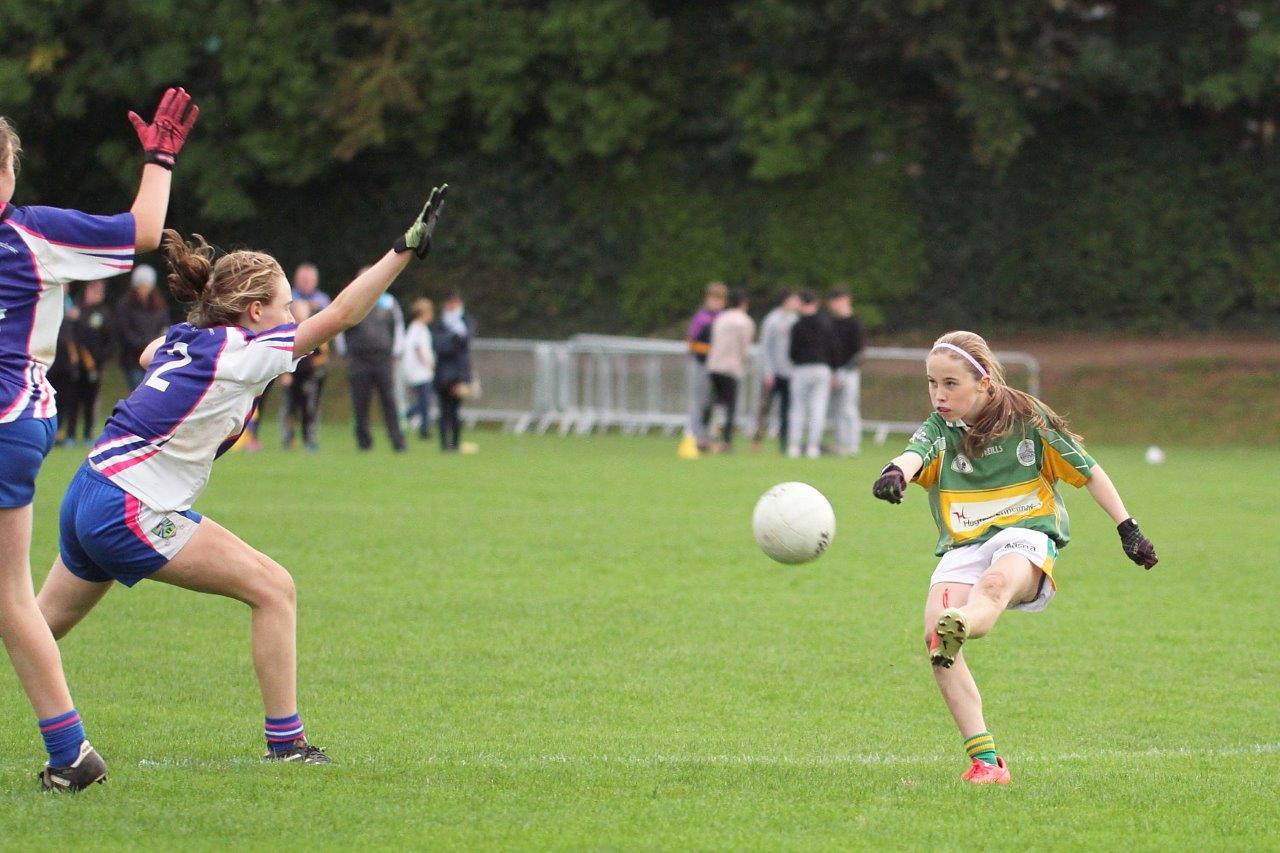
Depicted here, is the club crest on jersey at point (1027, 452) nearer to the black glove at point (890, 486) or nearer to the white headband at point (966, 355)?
the white headband at point (966, 355)

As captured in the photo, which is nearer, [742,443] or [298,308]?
[298,308]

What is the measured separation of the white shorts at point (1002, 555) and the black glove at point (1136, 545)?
0.25m

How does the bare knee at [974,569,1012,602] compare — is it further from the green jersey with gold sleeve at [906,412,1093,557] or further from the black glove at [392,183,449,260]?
the black glove at [392,183,449,260]

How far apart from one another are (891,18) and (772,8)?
7.20 feet

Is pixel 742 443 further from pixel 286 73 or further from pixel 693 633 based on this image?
pixel 693 633

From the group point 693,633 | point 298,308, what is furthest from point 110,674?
point 298,308

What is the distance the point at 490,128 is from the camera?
3494 cm

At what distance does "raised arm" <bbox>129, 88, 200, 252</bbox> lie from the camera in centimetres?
539

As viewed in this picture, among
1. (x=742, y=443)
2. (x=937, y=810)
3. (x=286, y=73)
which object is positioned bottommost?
(x=742, y=443)

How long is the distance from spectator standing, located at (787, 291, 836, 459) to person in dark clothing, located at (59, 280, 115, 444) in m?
8.85

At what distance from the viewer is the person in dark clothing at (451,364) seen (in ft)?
73.3

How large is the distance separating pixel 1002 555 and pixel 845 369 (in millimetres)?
17319

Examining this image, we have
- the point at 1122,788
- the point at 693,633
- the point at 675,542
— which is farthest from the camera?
the point at 675,542

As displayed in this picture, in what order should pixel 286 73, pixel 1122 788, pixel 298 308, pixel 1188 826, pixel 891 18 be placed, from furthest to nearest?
pixel 286 73, pixel 891 18, pixel 298 308, pixel 1122 788, pixel 1188 826
